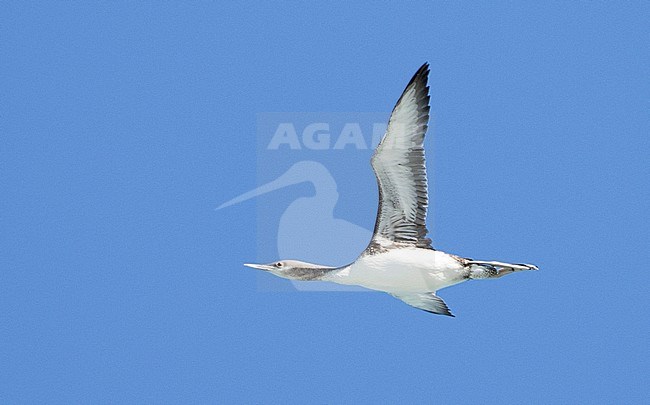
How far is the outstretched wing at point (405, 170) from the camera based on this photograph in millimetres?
15859

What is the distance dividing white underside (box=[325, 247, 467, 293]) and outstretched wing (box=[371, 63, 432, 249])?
0.22 m

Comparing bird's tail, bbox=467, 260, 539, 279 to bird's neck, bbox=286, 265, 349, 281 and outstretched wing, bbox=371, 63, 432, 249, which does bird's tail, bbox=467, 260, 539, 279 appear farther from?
bird's neck, bbox=286, 265, 349, 281

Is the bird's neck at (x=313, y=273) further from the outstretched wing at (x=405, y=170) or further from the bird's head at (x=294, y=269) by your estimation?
the outstretched wing at (x=405, y=170)

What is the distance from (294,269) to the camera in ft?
57.5

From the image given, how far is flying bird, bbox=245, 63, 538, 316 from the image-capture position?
16.1 m

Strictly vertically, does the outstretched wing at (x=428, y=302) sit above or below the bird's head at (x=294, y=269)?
below

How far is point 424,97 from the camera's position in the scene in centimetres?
1590

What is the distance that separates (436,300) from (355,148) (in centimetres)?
377

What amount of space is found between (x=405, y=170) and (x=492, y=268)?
2265 millimetres

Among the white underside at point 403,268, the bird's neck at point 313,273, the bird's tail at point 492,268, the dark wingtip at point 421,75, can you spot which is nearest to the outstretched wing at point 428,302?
the white underside at point 403,268

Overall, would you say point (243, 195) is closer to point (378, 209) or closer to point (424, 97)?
point (378, 209)

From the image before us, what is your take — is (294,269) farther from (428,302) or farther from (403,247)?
(428,302)

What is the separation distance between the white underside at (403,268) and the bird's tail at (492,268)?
18cm

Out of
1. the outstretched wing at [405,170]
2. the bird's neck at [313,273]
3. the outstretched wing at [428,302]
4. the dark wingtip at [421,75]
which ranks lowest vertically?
the outstretched wing at [428,302]
